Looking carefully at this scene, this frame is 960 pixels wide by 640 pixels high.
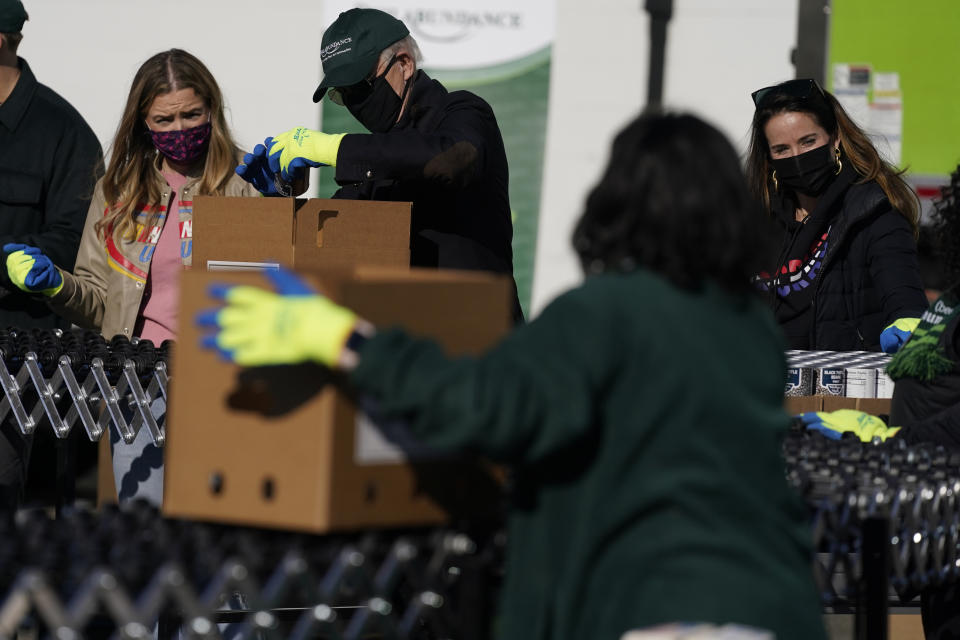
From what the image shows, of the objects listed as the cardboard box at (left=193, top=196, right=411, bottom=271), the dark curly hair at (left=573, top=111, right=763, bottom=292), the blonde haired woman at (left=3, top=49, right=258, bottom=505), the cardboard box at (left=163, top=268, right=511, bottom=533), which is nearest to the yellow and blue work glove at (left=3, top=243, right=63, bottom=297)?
the blonde haired woman at (left=3, top=49, right=258, bottom=505)

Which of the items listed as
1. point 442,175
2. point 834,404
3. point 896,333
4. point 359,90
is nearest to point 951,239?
point 834,404

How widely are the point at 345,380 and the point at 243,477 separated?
0.22 m

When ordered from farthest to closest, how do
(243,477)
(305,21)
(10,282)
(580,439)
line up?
(305,21), (10,282), (243,477), (580,439)

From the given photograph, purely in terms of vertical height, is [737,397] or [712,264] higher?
[712,264]

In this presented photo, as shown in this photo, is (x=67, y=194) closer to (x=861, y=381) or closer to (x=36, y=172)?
(x=36, y=172)

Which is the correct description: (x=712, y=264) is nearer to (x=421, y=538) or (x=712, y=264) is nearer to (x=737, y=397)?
(x=737, y=397)

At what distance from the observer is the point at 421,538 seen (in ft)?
6.66

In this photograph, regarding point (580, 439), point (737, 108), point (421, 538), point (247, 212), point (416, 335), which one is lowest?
point (421, 538)

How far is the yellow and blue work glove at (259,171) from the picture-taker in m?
3.74

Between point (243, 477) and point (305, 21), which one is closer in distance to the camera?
point (243, 477)

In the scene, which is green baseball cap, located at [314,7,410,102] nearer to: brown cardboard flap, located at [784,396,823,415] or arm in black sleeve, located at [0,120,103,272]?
arm in black sleeve, located at [0,120,103,272]

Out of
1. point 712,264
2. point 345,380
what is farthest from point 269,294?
point 712,264

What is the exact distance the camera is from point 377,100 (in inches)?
143

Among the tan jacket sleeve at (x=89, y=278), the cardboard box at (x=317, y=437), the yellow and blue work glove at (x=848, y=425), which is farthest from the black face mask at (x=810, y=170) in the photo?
the cardboard box at (x=317, y=437)
